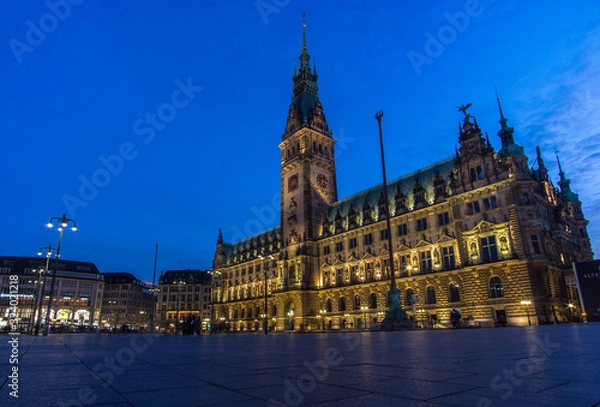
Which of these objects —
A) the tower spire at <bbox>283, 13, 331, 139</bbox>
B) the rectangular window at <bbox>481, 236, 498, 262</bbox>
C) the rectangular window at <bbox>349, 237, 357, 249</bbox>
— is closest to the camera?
the rectangular window at <bbox>481, 236, 498, 262</bbox>

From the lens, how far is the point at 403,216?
6019 centimetres

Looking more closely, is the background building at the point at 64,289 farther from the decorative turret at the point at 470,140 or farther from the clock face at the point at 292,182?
the decorative turret at the point at 470,140

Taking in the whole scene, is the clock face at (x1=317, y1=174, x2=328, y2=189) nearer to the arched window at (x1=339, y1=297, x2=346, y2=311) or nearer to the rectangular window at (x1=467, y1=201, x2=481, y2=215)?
the arched window at (x1=339, y1=297, x2=346, y2=311)

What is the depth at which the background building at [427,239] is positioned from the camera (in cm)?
4544

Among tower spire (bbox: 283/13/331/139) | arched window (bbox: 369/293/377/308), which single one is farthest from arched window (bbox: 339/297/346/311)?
tower spire (bbox: 283/13/331/139)

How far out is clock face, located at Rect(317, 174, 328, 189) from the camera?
269ft

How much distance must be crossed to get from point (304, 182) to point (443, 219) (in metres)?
32.0

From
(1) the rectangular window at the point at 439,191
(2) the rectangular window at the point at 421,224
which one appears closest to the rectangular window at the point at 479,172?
(1) the rectangular window at the point at 439,191

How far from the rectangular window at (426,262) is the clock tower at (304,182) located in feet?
80.8

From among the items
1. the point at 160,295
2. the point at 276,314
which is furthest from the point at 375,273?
the point at 160,295

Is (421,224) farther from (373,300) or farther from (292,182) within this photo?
(292,182)

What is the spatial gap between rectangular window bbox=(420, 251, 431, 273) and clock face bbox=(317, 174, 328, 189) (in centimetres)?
3169

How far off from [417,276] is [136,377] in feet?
176

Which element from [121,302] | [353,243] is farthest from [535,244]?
[121,302]
